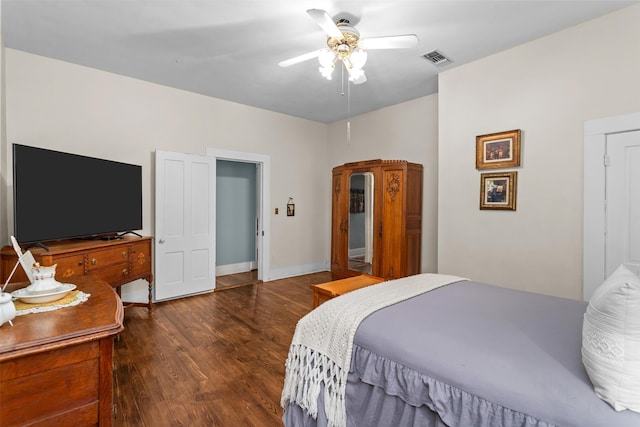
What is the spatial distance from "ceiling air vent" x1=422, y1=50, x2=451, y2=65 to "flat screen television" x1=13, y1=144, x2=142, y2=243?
349 centimetres

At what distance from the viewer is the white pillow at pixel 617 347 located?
86cm

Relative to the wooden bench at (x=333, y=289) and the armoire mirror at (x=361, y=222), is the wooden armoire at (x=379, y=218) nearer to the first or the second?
the armoire mirror at (x=361, y=222)

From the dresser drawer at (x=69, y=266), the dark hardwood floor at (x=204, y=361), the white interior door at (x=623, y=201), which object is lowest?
the dark hardwood floor at (x=204, y=361)

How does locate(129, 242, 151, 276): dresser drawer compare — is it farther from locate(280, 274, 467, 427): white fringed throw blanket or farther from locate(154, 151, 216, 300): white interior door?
locate(280, 274, 467, 427): white fringed throw blanket

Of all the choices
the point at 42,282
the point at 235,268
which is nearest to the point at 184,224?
the point at 235,268

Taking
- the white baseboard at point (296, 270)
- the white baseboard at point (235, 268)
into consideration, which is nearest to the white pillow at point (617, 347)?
the white baseboard at point (296, 270)

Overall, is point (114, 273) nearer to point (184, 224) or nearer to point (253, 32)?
point (184, 224)

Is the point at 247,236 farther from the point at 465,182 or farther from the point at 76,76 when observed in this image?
the point at 465,182

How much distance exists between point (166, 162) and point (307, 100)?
7.07ft

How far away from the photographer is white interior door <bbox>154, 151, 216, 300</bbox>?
3.94 metres

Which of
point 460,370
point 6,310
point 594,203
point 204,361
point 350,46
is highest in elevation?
point 350,46

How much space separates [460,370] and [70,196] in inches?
129

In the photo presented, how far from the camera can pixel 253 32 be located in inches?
108

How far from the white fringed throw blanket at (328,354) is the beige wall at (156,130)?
256 centimetres
